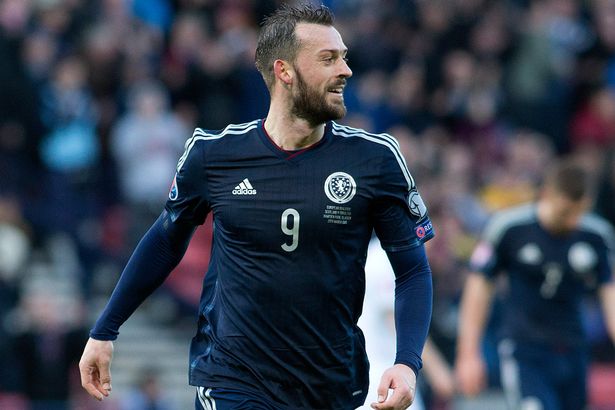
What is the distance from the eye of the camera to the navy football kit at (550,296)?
8.66 meters

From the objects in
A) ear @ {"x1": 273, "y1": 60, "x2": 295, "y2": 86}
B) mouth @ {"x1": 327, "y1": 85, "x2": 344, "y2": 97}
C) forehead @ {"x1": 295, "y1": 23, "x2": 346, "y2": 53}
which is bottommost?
mouth @ {"x1": 327, "y1": 85, "x2": 344, "y2": 97}

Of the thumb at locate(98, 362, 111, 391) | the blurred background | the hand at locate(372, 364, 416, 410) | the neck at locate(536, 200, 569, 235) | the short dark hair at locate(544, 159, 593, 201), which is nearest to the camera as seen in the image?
the hand at locate(372, 364, 416, 410)

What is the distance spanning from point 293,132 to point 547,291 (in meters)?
3.83

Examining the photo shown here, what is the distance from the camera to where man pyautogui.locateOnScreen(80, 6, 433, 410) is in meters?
5.24

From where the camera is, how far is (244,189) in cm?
535

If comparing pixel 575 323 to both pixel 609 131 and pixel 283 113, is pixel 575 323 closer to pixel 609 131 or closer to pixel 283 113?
pixel 283 113

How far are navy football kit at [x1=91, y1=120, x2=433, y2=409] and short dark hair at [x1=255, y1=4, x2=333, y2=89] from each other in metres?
0.33

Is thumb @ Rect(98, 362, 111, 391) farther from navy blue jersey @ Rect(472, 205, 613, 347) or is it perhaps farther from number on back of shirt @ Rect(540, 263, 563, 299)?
number on back of shirt @ Rect(540, 263, 563, 299)

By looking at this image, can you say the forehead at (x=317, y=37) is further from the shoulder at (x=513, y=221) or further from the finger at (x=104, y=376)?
the shoulder at (x=513, y=221)

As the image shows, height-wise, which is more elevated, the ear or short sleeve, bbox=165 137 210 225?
the ear

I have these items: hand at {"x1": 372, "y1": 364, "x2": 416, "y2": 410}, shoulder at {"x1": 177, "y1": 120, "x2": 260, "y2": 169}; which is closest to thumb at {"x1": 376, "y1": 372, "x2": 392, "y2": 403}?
hand at {"x1": 372, "y1": 364, "x2": 416, "y2": 410}

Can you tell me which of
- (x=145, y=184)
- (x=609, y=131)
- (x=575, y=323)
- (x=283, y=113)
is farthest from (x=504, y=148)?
(x=283, y=113)

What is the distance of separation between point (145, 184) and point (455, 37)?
16.3 feet

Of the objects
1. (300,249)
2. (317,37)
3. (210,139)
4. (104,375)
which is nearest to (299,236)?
(300,249)
